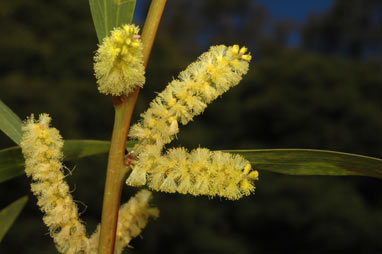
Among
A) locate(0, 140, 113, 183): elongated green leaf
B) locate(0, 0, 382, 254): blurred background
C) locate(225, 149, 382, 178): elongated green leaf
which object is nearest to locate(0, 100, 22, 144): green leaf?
locate(0, 140, 113, 183): elongated green leaf

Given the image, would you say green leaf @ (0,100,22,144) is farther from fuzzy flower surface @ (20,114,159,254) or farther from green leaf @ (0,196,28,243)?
green leaf @ (0,196,28,243)

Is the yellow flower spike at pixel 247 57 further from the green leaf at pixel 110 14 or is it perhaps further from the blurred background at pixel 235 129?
the blurred background at pixel 235 129

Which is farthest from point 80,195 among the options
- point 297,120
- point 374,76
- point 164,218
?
point 374,76

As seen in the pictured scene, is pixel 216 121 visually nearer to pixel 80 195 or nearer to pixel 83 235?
pixel 80 195

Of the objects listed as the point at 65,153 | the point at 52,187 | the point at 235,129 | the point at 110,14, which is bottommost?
the point at 52,187

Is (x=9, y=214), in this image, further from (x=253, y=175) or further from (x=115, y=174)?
(x=253, y=175)

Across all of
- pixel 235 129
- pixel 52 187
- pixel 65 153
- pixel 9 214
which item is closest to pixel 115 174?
pixel 52 187
